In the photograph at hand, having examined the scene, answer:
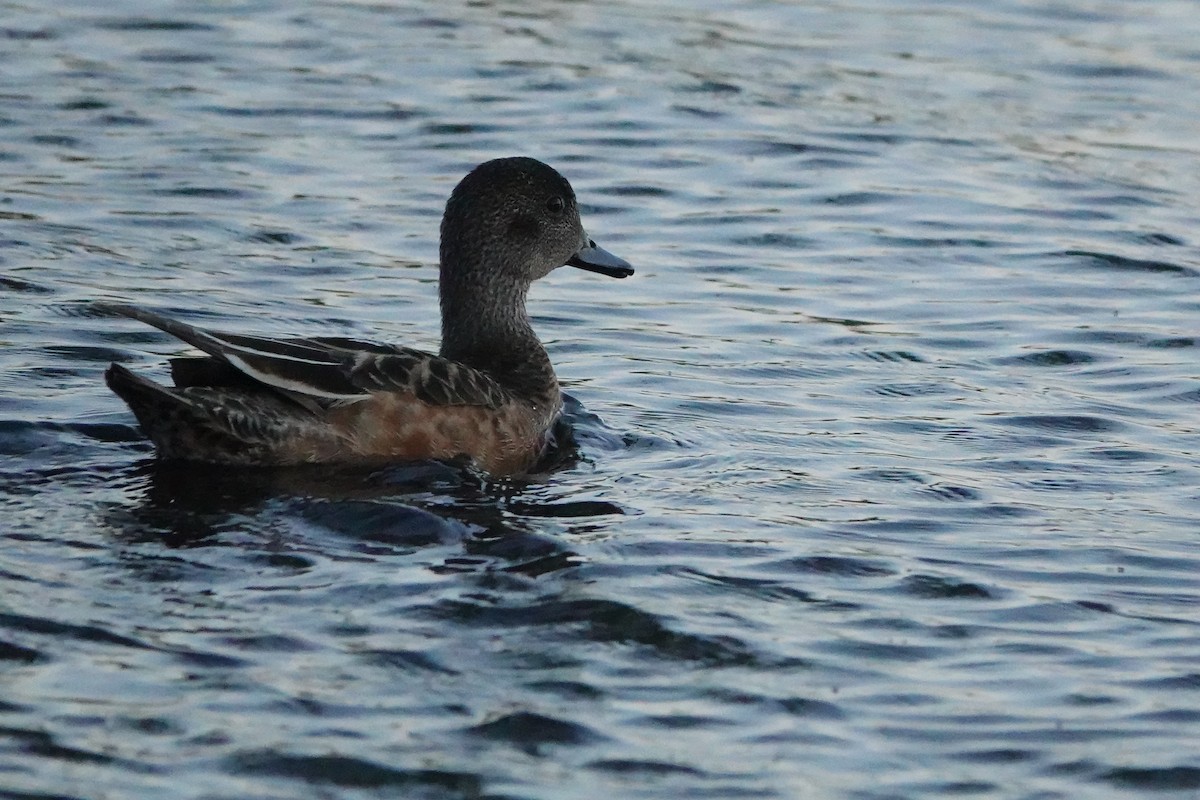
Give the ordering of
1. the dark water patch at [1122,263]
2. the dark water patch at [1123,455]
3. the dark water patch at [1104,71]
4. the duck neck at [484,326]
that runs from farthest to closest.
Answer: the dark water patch at [1104,71] → the dark water patch at [1122,263] → the duck neck at [484,326] → the dark water patch at [1123,455]

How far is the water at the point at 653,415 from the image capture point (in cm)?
547

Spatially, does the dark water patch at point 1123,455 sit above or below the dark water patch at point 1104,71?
below

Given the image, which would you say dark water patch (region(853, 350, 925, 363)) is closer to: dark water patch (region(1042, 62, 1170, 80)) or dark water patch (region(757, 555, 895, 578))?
dark water patch (region(757, 555, 895, 578))

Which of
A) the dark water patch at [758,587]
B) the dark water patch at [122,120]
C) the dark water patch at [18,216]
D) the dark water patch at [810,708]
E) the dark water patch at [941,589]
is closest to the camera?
the dark water patch at [810,708]

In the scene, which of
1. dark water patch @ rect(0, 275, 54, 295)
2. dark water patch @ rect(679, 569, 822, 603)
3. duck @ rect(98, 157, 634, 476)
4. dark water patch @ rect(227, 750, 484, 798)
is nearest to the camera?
dark water patch @ rect(227, 750, 484, 798)

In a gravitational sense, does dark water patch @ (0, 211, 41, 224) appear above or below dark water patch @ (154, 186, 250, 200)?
below

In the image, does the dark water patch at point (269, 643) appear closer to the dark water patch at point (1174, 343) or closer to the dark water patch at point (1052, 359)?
the dark water patch at point (1052, 359)

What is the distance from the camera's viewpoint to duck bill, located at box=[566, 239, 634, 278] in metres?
9.33

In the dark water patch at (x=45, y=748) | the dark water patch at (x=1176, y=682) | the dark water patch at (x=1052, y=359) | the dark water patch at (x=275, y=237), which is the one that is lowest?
the dark water patch at (x=45, y=748)

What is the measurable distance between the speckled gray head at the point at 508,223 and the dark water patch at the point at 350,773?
3918mm

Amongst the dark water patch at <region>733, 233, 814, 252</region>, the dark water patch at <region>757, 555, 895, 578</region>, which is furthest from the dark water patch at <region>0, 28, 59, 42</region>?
the dark water patch at <region>757, 555, 895, 578</region>

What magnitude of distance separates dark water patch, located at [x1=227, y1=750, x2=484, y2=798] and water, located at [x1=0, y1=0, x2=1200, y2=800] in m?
0.01

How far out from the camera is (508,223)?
29.3ft

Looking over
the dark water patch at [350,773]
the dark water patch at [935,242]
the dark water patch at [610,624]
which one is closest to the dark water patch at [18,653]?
the dark water patch at [350,773]
